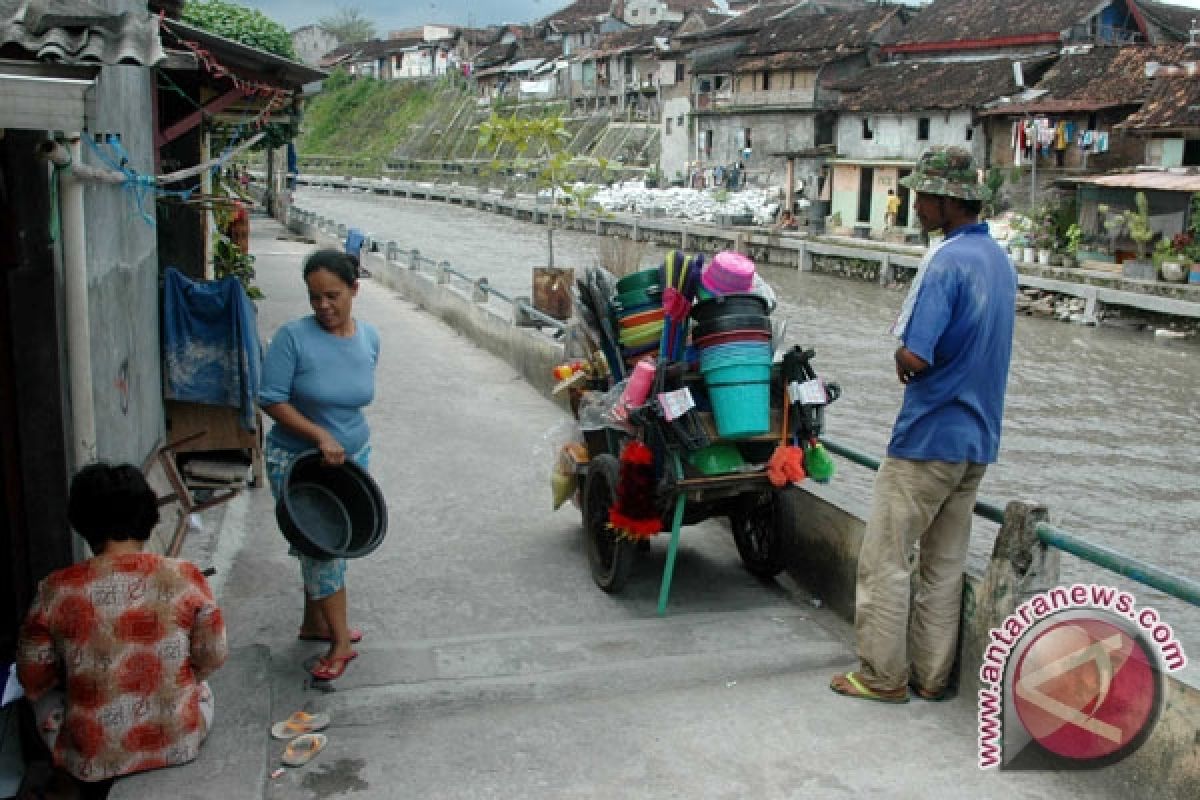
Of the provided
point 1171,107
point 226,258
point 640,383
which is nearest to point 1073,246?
point 1171,107

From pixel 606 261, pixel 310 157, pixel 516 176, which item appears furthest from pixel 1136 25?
pixel 310 157

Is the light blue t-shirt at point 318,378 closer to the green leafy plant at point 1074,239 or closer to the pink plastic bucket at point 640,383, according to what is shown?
the pink plastic bucket at point 640,383

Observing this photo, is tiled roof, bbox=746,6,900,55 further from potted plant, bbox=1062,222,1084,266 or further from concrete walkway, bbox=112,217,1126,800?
concrete walkway, bbox=112,217,1126,800

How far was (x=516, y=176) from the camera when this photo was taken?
5916 centimetres

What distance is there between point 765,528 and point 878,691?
1.33 m

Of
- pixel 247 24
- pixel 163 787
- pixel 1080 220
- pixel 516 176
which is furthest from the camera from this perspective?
pixel 516 176

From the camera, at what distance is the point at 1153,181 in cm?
2658

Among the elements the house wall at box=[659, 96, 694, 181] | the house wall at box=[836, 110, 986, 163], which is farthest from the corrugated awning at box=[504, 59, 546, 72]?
the house wall at box=[836, 110, 986, 163]

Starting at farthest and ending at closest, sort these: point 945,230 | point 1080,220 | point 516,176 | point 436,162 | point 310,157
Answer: point 310,157, point 436,162, point 516,176, point 1080,220, point 945,230

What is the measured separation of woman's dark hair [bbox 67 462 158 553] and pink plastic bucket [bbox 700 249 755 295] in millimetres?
2419

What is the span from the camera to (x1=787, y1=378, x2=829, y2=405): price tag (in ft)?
15.6

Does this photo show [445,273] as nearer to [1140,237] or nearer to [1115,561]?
[1115,561]

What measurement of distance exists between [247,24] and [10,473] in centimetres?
908

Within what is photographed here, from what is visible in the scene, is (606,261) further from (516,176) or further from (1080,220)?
(516,176)
